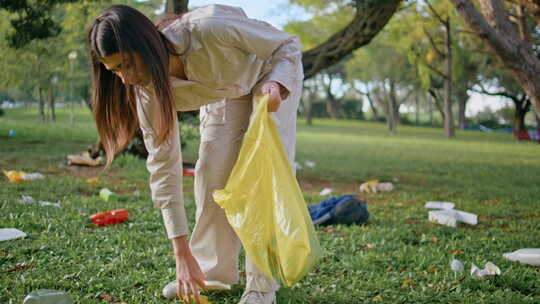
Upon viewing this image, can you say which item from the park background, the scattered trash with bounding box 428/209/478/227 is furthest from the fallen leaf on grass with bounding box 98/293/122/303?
the scattered trash with bounding box 428/209/478/227

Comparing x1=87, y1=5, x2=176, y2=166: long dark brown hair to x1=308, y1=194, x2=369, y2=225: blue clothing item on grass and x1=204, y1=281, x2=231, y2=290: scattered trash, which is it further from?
x1=308, y1=194, x2=369, y2=225: blue clothing item on grass

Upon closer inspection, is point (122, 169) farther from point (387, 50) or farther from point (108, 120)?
point (387, 50)

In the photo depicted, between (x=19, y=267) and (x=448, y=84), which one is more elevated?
(x=448, y=84)

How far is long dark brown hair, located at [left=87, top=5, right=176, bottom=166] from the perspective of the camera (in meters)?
1.84

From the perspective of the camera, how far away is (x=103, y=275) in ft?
9.76

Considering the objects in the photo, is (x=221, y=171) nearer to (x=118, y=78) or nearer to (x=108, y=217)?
(x=118, y=78)

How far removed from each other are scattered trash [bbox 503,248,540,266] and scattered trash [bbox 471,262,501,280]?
32cm

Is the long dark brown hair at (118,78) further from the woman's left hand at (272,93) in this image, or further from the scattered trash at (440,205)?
the scattered trash at (440,205)

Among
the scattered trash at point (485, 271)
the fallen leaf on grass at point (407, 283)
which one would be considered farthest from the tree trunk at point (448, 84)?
the fallen leaf on grass at point (407, 283)

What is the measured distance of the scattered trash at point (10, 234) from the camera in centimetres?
351

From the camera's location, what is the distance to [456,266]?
10.6ft

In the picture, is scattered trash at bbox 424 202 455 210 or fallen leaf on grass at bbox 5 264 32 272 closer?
fallen leaf on grass at bbox 5 264 32 272

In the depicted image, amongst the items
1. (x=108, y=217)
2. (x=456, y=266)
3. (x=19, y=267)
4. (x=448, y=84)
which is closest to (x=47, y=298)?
(x=19, y=267)

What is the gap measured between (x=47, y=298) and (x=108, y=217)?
6.31ft
